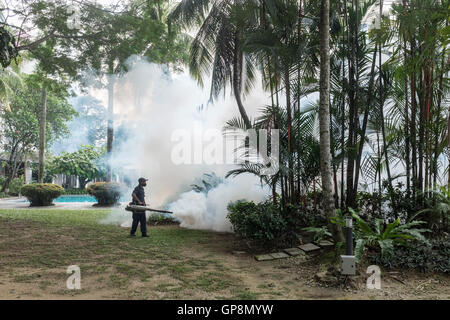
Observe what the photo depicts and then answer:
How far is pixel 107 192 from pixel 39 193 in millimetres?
3122

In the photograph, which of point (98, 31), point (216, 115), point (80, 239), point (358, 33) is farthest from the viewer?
point (216, 115)

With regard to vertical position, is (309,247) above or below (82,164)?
below

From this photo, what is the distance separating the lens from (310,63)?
7328 millimetres

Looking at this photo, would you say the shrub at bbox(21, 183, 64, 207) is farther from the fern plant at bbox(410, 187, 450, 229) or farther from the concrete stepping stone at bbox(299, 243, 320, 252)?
the fern plant at bbox(410, 187, 450, 229)

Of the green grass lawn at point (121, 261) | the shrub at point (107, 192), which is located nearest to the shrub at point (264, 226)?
the green grass lawn at point (121, 261)

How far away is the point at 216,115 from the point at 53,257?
8464mm

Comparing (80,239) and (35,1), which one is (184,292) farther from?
(35,1)

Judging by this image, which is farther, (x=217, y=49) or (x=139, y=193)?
(x=217, y=49)

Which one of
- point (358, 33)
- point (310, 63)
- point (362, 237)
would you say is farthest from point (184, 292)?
point (358, 33)

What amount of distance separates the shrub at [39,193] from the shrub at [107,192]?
6.09 ft

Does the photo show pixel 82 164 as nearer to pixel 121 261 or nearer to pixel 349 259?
pixel 121 261

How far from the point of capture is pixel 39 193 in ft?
55.4

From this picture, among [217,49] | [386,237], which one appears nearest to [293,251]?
[386,237]

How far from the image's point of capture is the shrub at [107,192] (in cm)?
1730
